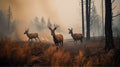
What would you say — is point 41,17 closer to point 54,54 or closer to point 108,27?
point 54,54

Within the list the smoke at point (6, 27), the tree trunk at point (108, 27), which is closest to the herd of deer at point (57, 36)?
the smoke at point (6, 27)

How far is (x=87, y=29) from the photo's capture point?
5715mm

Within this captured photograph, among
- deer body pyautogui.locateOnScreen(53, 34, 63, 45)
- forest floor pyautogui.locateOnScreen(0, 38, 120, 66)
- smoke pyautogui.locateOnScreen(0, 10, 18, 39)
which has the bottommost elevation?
forest floor pyautogui.locateOnScreen(0, 38, 120, 66)

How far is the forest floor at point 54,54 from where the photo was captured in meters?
5.23

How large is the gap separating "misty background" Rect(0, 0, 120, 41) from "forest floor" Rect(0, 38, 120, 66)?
172mm

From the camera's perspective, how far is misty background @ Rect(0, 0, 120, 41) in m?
5.44

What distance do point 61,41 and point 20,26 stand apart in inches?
35.1

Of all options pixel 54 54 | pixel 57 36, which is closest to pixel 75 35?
pixel 57 36

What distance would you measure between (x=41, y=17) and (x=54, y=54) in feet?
2.62

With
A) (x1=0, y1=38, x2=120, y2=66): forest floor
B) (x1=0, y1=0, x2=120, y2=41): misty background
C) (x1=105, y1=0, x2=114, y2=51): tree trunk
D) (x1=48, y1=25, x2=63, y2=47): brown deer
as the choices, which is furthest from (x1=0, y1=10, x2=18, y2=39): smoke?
(x1=105, y1=0, x2=114, y2=51): tree trunk

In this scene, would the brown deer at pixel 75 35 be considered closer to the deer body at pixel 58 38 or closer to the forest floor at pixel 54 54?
the forest floor at pixel 54 54

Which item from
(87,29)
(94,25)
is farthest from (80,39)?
(94,25)

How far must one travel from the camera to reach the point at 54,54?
533cm

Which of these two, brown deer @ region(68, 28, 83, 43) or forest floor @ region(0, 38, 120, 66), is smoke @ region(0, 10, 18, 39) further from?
brown deer @ region(68, 28, 83, 43)
